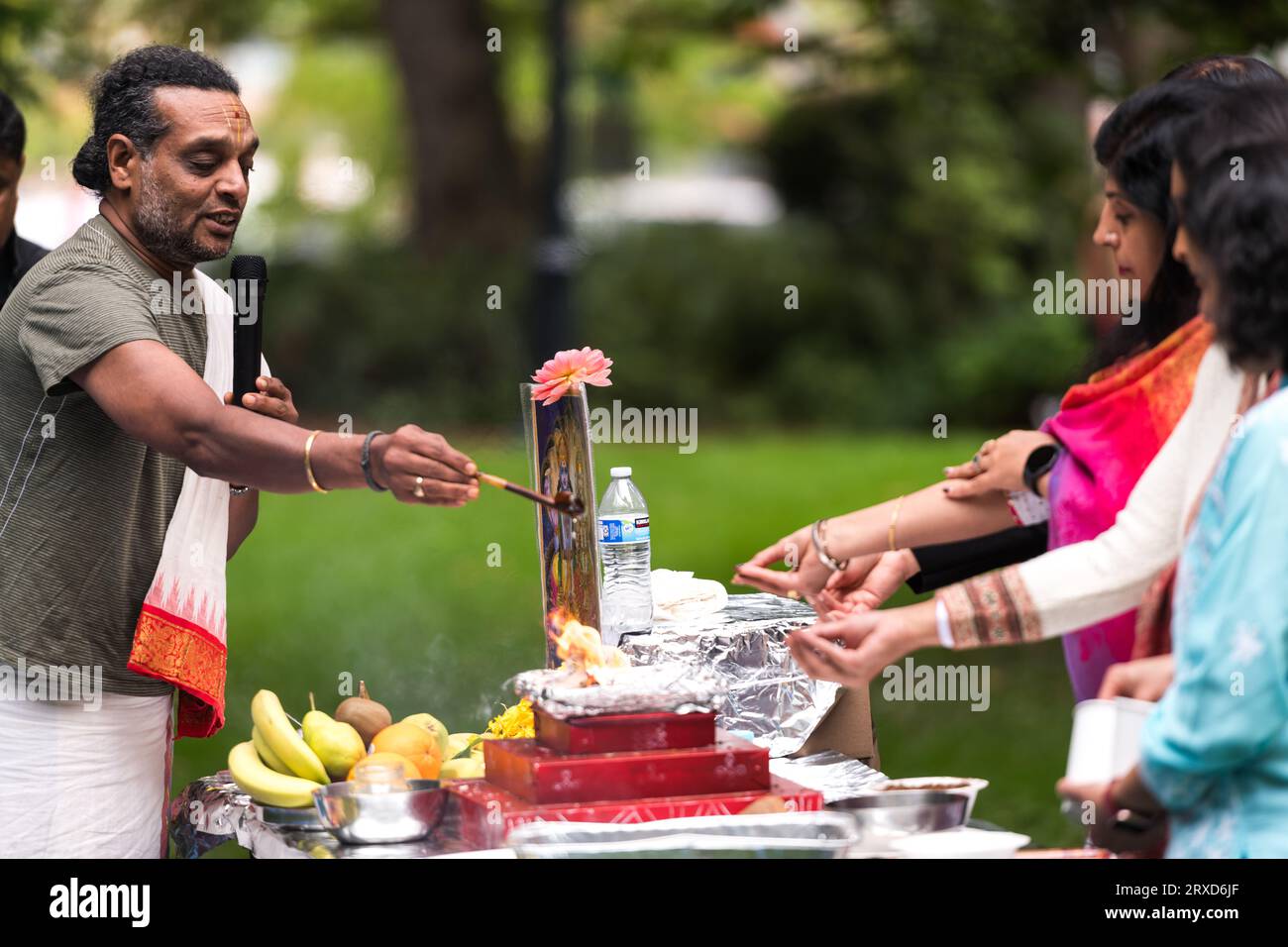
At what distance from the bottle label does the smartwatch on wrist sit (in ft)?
3.14

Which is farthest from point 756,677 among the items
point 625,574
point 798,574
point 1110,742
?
point 1110,742

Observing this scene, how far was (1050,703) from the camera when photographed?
8.70m

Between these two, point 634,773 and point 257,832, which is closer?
point 634,773

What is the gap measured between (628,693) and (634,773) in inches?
6.0

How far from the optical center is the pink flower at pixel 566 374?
383 centimetres

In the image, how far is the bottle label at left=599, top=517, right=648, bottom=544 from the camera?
3895 millimetres

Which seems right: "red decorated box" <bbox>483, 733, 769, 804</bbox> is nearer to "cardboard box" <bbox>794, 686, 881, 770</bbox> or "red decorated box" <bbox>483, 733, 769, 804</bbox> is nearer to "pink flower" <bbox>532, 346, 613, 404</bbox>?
"cardboard box" <bbox>794, 686, 881, 770</bbox>

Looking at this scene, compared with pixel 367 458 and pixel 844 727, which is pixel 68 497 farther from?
pixel 844 727

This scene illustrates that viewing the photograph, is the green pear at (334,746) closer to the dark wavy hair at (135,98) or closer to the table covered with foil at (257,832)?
the table covered with foil at (257,832)

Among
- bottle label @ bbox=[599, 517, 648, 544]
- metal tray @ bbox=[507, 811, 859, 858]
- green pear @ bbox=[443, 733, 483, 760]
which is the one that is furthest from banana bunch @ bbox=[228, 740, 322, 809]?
bottle label @ bbox=[599, 517, 648, 544]

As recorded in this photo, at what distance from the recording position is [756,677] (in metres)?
3.83

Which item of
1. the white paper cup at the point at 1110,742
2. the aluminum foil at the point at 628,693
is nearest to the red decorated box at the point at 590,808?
the aluminum foil at the point at 628,693
